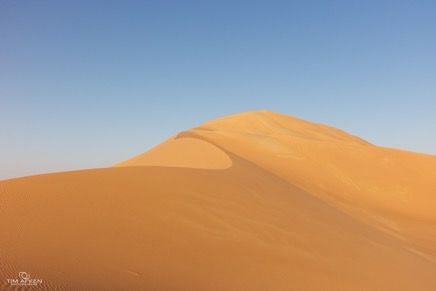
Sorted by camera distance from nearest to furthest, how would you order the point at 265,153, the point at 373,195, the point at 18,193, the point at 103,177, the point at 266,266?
the point at 266,266 < the point at 18,193 < the point at 103,177 < the point at 373,195 < the point at 265,153

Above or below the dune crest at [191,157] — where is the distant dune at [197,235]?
below

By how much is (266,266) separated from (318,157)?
583 inches

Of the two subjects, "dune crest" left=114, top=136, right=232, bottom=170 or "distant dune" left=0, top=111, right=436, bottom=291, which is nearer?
"distant dune" left=0, top=111, right=436, bottom=291

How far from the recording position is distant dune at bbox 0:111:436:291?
180 inches

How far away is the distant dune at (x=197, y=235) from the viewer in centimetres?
458

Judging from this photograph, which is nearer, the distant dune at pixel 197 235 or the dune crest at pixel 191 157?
the distant dune at pixel 197 235

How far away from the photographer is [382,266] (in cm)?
725

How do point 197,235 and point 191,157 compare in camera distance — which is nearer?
point 197,235

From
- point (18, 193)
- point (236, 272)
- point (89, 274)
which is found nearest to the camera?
point (89, 274)

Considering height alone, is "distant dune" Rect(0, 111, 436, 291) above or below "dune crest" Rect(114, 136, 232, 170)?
below

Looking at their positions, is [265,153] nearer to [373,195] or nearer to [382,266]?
[373,195]

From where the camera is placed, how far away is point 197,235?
6.42 meters

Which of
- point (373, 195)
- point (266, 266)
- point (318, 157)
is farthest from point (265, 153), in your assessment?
point (266, 266)

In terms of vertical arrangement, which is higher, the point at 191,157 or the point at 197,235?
the point at 191,157
